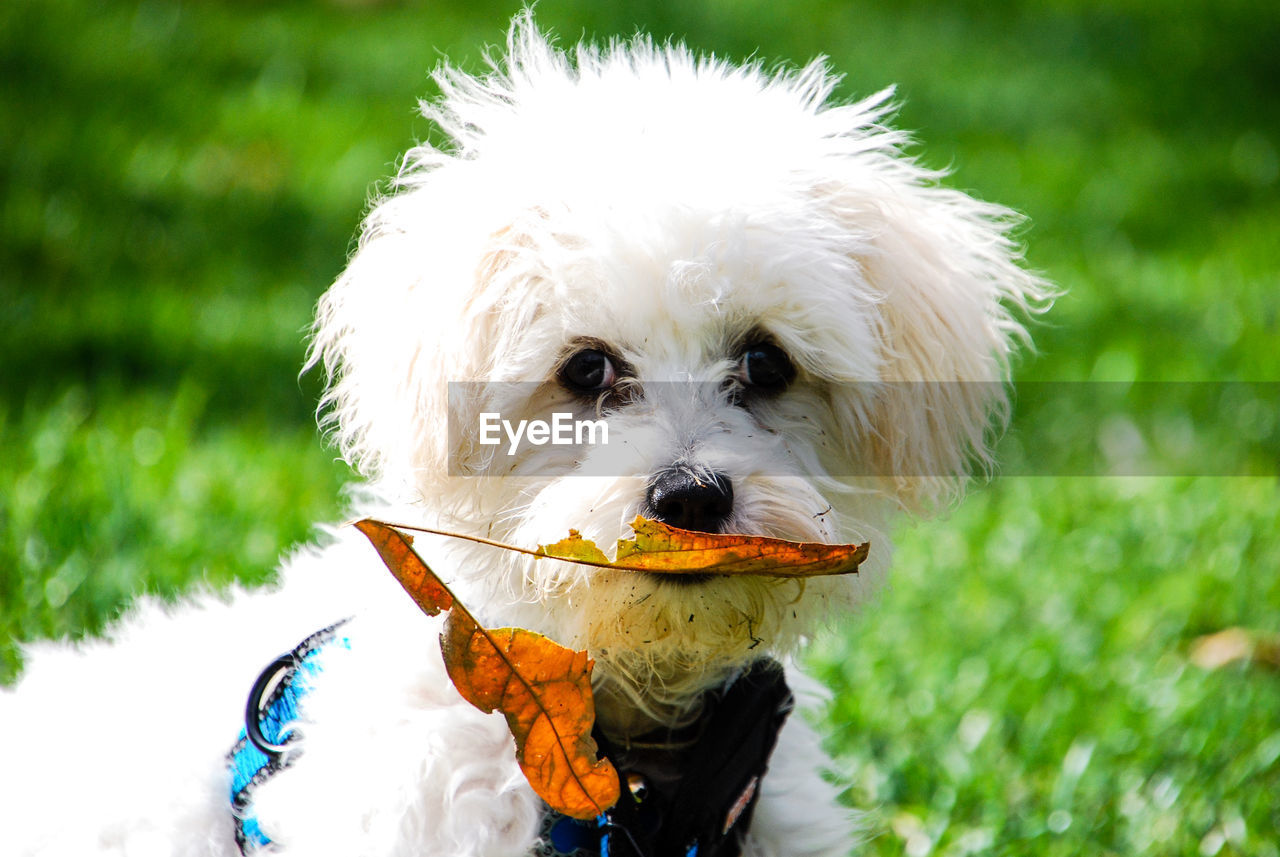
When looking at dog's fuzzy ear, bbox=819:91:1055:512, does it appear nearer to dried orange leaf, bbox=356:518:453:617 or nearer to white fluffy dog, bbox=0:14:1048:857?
white fluffy dog, bbox=0:14:1048:857

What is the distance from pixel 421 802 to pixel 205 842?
47 centimetres

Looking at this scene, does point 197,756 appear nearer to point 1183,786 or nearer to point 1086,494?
point 1183,786

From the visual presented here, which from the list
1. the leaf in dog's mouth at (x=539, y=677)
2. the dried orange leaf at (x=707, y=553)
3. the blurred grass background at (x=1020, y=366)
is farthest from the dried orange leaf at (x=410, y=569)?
the blurred grass background at (x=1020, y=366)

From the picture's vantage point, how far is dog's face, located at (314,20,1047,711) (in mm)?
2291

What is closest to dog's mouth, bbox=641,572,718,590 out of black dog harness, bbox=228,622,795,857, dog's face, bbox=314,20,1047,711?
dog's face, bbox=314,20,1047,711

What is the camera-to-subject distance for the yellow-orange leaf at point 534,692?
6.73 feet

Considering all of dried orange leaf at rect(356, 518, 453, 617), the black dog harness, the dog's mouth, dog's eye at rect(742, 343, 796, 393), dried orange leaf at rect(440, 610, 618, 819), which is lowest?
the black dog harness

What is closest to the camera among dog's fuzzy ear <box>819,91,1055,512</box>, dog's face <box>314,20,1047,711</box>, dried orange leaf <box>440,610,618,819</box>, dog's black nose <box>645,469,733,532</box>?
dried orange leaf <box>440,610,618,819</box>

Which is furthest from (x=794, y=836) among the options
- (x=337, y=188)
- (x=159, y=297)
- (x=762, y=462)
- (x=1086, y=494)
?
(x=337, y=188)

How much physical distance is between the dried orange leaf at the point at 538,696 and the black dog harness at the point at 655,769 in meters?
0.20

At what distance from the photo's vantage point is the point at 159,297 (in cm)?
619

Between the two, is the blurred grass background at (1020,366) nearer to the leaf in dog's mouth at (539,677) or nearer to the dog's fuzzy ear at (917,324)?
the dog's fuzzy ear at (917,324)

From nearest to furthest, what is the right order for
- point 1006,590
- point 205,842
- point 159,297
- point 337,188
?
1. point 205,842
2. point 1006,590
3. point 159,297
4. point 337,188

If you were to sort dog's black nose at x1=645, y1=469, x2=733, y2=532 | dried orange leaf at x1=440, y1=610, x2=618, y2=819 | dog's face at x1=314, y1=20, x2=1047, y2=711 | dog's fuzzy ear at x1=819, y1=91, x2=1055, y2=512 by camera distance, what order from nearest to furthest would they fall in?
dried orange leaf at x1=440, y1=610, x2=618, y2=819
dog's black nose at x1=645, y1=469, x2=733, y2=532
dog's face at x1=314, y1=20, x2=1047, y2=711
dog's fuzzy ear at x1=819, y1=91, x2=1055, y2=512
